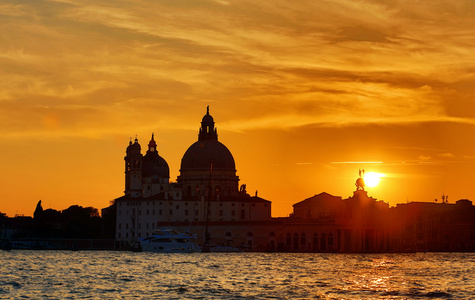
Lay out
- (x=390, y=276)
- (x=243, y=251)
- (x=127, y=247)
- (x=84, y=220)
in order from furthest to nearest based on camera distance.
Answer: (x=84, y=220)
(x=127, y=247)
(x=243, y=251)
(x=390, y=276)

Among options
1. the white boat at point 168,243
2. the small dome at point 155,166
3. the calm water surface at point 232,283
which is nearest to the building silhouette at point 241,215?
the small dome at point 155,166

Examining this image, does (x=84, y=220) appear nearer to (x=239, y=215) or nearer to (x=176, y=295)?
(x=239, y=215)

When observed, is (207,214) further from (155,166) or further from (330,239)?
(155,166)

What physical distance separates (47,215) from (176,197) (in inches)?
1225

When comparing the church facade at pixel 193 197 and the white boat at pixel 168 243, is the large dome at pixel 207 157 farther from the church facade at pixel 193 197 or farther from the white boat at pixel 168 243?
the white boat at pixel 168 243

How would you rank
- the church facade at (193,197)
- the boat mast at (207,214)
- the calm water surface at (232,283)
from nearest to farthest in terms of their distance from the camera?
the calm water surface at (232,283), the boat mast at (207,214), the church facade at (193,197)

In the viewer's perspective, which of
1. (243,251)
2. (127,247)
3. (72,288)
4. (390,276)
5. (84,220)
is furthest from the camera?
A: (84,220)

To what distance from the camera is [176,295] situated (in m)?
58.7

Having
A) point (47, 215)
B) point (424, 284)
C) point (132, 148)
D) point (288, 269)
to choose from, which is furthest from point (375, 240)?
point (424, 284)

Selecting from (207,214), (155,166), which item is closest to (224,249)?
(207,214)

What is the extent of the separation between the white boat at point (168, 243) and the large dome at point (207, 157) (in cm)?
3336

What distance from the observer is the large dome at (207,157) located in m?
187

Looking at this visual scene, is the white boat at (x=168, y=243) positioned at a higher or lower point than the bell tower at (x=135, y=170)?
lower

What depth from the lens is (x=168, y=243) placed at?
5915 inches
